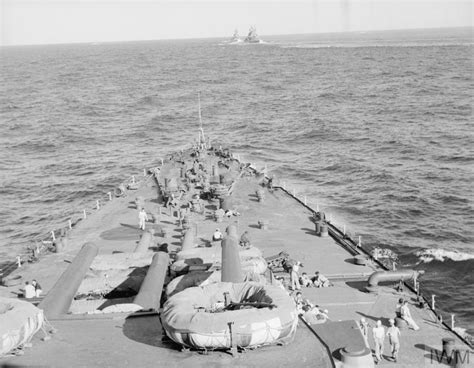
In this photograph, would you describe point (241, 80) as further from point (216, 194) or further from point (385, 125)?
point (216, 194)

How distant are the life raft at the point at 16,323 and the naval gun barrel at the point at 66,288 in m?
1.76

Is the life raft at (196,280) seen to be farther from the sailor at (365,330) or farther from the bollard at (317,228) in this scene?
the bollard at (317,228)

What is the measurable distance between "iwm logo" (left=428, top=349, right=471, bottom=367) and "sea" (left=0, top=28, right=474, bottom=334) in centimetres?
1233

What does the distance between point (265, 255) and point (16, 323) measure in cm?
1638

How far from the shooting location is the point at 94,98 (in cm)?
12356

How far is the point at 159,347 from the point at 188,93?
119316 mm

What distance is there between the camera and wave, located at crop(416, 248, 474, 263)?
38.6m

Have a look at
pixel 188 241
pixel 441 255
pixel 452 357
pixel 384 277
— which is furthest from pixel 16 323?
pixel 441 255

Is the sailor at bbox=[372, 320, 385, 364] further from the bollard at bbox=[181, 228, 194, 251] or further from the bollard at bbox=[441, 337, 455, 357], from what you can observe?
the bollard at bbox=[181, 228, 194, 251]

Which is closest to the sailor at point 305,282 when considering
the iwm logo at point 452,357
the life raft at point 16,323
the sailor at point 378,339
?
the sailor at point 378,339

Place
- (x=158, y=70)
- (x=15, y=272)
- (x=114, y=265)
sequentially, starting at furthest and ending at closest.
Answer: (x=158, y=70) < (x=15, y=272) < (x=114, y=265)

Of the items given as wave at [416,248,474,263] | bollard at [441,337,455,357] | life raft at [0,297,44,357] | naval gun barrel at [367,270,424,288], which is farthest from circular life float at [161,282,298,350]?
wave at [416,248,474,263]

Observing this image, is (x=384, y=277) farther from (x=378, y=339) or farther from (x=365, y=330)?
(x=378, y=339)

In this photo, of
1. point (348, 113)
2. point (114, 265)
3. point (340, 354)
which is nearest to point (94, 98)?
point (348, 113)
